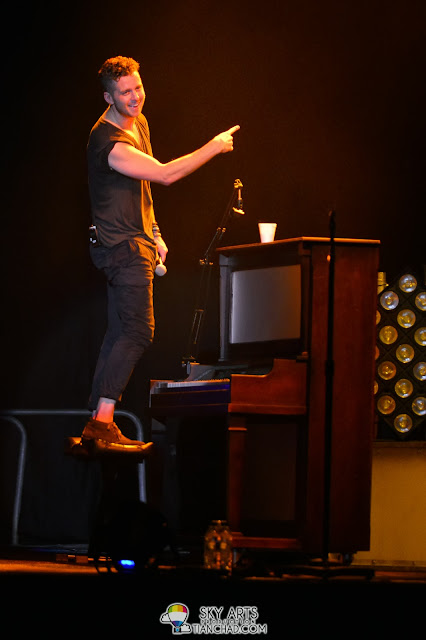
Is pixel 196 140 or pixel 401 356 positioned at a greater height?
pixel 196 140

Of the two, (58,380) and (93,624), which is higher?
(58,380)

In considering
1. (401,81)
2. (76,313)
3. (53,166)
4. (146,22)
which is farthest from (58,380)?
(401,81)

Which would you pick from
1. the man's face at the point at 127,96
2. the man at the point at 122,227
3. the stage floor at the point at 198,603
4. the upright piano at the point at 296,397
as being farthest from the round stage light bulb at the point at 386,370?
the stage floor at the point at 198,603

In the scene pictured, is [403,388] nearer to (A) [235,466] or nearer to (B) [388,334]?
(B) [388,334]

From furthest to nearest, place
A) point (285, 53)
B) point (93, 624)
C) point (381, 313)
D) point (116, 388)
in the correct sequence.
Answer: point (285, 53), point (381, 313), point (116, 388), point (93, 624)

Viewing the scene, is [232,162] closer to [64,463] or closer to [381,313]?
[381,313]

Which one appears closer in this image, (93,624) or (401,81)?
(93,624)

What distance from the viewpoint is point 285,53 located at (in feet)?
20.3

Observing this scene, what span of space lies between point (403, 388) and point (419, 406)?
0.13m

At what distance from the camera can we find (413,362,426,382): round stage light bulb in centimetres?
578

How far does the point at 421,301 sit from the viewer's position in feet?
19.1

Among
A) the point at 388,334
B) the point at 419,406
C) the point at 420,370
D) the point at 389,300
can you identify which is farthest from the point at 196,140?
the point at 419,406

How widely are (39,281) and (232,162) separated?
1.26m

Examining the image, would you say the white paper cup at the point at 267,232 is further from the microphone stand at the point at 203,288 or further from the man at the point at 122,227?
the man at the point at 122,227
